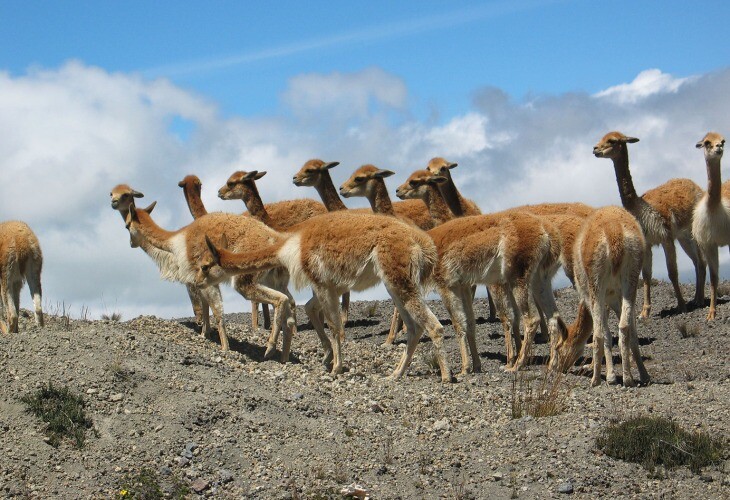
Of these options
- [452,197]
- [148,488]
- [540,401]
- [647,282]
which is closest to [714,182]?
[647,282]

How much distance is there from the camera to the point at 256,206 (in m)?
21.6

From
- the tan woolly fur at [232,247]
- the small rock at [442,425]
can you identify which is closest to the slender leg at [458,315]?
the tan woolly fur at [232,247]

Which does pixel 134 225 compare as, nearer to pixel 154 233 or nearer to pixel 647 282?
pixel 154 233

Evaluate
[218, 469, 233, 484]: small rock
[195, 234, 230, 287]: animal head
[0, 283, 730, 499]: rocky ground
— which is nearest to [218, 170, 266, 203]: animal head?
[195, 234, 230, 287]: animal head

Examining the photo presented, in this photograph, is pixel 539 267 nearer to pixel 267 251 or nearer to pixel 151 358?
pixel 267 251

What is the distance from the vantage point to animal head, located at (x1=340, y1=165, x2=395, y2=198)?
2063 centimetres

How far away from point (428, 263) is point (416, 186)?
5.97 metres

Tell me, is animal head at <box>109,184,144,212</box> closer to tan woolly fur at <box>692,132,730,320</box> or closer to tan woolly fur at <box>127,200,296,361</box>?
tan woolly fur at <box>127,200,296,361</box>

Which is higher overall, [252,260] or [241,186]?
[241,186]

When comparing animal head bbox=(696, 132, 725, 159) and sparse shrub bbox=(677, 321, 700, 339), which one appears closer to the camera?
sparse shrub bbox=(677, 321, 700, 339)

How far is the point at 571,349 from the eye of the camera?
1518 centimetres

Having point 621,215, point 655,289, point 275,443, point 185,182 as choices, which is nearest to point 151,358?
point 275,443

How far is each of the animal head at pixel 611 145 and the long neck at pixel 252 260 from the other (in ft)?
24.2

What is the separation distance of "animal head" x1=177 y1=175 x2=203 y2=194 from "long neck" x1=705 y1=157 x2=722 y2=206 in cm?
990
